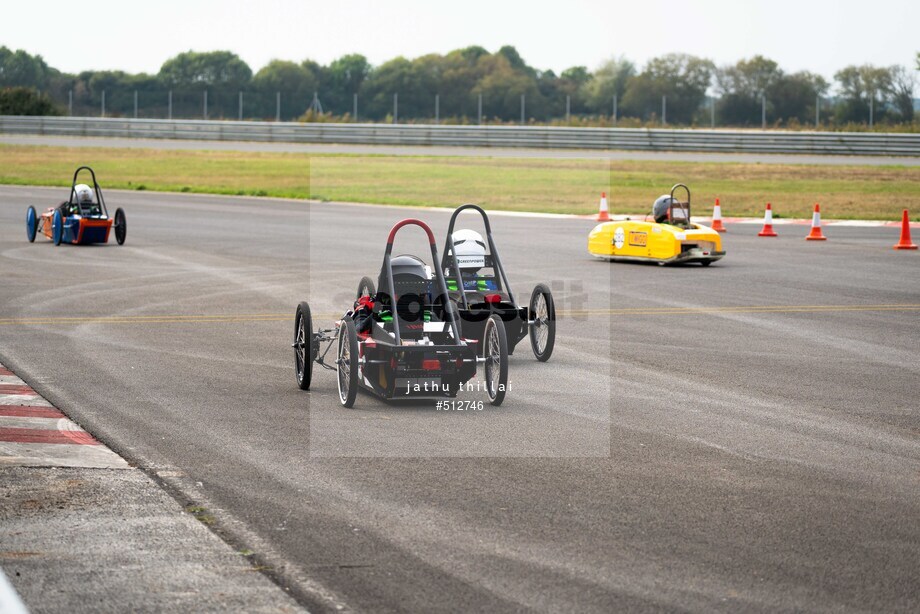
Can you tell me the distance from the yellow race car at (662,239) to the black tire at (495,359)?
32.6 ft

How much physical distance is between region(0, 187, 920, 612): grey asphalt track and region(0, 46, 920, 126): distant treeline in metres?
44.8

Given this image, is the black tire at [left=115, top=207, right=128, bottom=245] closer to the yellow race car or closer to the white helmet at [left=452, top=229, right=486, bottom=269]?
the yellow race car

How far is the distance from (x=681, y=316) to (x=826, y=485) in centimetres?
698

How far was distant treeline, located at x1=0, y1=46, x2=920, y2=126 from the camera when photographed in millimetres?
69500

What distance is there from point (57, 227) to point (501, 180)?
18.1 meters

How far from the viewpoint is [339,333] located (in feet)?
30.9

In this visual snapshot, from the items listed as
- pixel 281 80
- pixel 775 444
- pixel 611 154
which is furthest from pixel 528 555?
pixel 281 80

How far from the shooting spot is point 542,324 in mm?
11117

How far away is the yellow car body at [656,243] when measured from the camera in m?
18.9

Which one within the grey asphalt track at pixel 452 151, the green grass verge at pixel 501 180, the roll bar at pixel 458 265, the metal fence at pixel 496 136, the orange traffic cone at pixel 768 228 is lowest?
the roll bar at pixel 458 265

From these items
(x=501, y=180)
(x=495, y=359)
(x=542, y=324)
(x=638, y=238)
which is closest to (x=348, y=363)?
(x=495, y=359)

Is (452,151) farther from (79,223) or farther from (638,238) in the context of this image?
(638,238)

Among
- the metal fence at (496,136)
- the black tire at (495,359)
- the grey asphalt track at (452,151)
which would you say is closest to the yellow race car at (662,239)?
the black tire at (495,359)

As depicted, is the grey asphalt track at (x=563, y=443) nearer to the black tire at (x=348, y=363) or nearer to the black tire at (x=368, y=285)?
the black tire at (x=348, y=363)
